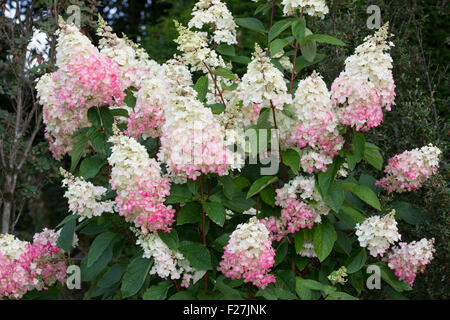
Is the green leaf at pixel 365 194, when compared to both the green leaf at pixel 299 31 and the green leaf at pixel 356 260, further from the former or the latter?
the green leaf at pixel 299 31

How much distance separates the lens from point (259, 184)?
2805 millimetres

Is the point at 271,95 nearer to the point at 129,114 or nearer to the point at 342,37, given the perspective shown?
the point at 129,114

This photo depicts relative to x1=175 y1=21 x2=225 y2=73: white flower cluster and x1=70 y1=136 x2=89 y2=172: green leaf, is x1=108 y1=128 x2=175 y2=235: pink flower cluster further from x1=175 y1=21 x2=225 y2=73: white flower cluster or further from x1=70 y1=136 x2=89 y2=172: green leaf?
x1=175 y1=21 x2=225 y2=73: white flower cluster

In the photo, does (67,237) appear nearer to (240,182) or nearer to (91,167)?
(91,167)

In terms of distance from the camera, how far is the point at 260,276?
101 inches

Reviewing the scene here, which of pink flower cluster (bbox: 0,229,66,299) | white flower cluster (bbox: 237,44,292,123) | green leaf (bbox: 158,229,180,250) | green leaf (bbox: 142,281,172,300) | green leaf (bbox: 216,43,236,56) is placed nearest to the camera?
white flower cluster (bbox: 237,44,292,123)

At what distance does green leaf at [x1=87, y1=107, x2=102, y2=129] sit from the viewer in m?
2.98

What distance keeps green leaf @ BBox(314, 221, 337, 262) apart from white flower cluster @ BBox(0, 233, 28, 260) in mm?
1668

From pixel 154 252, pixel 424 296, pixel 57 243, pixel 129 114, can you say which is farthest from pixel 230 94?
pixel 424 296

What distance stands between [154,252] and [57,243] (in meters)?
0.86

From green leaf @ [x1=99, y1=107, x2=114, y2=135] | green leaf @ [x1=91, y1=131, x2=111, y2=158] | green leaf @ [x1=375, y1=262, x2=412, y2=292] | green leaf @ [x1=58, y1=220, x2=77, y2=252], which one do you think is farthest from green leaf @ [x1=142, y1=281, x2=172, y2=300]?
green leaf @ [x1=375, y1=262, x2=412, y2=292]

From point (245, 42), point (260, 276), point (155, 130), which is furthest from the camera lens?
point (245, 42)

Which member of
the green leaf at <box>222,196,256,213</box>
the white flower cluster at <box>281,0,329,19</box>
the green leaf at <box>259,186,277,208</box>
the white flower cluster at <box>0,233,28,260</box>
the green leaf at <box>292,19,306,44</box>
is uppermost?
the white flower cluster at <box>281,0,329,19</box>

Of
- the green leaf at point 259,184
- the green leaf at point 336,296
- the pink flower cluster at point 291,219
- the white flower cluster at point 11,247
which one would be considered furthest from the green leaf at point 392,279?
the white flower cluster at point 11,247
